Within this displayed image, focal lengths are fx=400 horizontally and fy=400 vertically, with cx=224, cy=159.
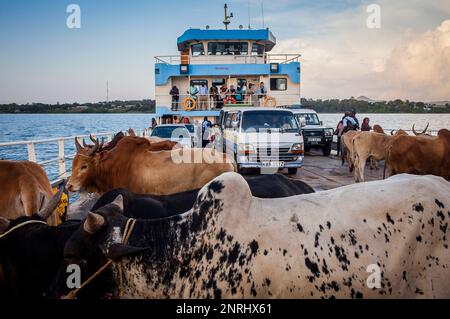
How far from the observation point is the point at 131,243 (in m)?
2.47

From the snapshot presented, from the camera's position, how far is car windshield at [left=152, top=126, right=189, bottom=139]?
15398 millimetres

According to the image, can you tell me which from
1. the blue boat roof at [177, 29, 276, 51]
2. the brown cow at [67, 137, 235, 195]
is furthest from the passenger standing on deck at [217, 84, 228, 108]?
the brown cow at [67, 137, 235, 195]

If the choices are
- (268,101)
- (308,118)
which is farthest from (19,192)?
(268,101)

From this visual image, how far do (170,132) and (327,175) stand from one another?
6474 mm

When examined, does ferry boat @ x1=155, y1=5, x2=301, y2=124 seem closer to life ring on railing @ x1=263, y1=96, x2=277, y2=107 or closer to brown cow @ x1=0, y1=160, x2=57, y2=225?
life ring on railing @ x1=263, y1=96, x2=277, y2=107

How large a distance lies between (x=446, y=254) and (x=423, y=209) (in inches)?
11.3

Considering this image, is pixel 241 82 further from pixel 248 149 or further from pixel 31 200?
pixel 31 200

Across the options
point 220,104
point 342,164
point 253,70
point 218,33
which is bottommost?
point 342,164

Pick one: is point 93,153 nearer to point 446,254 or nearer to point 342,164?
point 446,254

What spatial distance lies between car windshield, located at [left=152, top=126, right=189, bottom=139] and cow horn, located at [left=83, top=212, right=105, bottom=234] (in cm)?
1274

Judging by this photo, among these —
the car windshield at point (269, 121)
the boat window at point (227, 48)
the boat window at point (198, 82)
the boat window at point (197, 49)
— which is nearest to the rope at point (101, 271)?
the car windshield at point (269, 121)

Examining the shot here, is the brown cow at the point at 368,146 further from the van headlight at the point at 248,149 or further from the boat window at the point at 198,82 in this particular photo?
the boat window at the point at 198,82

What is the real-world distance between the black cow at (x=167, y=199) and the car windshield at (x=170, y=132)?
10.9 meters
